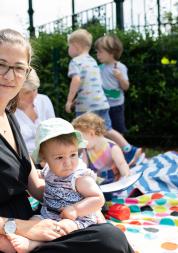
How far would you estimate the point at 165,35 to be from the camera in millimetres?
7742

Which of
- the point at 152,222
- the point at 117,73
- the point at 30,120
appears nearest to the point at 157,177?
the point at 152,222

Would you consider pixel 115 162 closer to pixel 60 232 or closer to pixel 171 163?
pixel 171 163

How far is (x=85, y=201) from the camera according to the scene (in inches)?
90.4

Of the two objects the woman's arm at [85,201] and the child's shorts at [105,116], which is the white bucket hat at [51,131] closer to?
the woman's arm at [85,201]

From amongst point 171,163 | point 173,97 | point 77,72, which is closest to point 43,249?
point 171,163

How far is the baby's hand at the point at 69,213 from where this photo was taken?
88.3 inches

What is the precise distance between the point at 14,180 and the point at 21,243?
307mm

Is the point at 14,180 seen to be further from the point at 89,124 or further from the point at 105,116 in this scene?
the point at 105,116

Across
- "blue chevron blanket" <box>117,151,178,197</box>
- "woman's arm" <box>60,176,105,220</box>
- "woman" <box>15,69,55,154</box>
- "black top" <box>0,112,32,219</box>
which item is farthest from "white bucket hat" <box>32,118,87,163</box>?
"blue chevron blanket" <box>117,151,178,197</box>

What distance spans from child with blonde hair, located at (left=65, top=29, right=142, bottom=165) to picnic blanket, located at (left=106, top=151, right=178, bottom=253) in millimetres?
615

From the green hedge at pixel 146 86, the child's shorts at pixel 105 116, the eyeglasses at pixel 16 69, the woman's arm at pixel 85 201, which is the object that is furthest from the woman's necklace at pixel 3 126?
the green hedge at pixel 146 86

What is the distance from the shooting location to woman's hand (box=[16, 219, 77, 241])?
6.98 ft

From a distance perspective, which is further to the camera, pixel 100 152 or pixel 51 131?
pixel 100 152

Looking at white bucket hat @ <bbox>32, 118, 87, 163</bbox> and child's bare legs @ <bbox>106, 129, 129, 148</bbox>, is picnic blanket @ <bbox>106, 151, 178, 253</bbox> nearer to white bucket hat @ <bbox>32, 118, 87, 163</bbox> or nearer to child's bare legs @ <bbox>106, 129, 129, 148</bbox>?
child's bare legs @ <bbox>106, 129, 129, 148</bbox>
